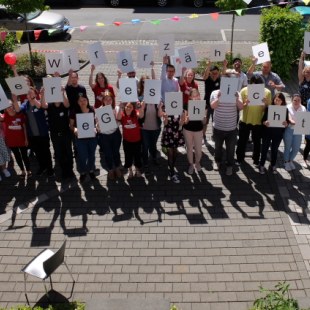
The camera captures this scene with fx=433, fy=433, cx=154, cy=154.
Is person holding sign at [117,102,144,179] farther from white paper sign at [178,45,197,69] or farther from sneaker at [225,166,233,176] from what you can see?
sneaker at [225,166,233,176]

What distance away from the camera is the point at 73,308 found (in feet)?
18.9

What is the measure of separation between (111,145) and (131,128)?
0.56 m

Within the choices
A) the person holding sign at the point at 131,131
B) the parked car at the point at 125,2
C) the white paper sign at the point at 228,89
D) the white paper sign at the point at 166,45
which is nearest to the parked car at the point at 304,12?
the white paper sign at the point at 166,45

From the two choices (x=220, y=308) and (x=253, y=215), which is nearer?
(x=220, y=308)

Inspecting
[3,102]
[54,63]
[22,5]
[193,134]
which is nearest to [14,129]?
[3,102]

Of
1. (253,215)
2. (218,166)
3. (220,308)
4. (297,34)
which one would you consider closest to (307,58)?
(297,34)

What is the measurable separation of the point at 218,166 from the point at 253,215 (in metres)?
1.66

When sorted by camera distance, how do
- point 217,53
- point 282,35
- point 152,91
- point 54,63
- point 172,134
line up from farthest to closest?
1. point 282,35
2. point 217,53
3. point 54,63
4. point 172,134
5. point 152,91

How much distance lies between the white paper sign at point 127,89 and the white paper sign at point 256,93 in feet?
6.94

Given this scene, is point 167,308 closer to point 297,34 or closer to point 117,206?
point 117,206

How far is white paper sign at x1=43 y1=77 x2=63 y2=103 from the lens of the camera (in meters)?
7.84

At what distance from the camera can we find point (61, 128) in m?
8.25

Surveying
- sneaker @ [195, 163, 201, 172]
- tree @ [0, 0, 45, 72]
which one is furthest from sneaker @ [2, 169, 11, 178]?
tree @ [0, 0, 45, 72]

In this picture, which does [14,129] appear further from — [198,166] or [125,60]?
[198,166]
